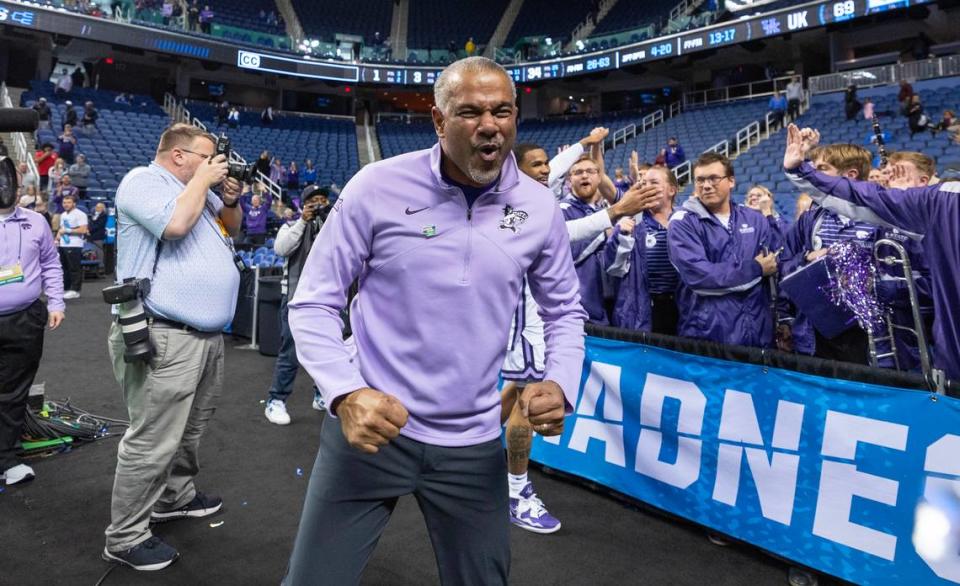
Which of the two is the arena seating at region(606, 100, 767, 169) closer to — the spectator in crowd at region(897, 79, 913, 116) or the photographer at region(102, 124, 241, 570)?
the spectator in crowd at region(897, 79, 913, 116)

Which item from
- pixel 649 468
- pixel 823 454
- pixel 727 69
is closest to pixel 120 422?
pixel 649 468

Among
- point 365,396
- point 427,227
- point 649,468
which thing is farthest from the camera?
point 649,468

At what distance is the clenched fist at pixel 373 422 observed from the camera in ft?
3.88

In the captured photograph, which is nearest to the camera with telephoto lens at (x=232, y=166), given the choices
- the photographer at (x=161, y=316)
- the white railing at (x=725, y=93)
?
the photographer at (x=161, y=316)

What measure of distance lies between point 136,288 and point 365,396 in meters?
1.74

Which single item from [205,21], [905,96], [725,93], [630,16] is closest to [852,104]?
[905,96]

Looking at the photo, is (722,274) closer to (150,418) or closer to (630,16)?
(150,418)

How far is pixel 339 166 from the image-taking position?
2177cm

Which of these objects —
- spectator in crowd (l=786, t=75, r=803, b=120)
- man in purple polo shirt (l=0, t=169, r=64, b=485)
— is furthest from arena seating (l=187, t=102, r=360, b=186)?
man in purple polo shirt (l=0, t=169, r=64, b=485)

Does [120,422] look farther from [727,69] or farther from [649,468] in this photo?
[727,69]

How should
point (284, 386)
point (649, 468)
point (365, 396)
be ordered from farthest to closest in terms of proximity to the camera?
point (284, 386)
point (649, 468)
point (365, 396)

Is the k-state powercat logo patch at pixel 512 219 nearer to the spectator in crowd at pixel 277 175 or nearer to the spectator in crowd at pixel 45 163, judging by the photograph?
the spectator in crowd at pixel 45 163

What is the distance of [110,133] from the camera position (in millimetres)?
17797

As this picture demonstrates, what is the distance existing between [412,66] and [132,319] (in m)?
24.6
